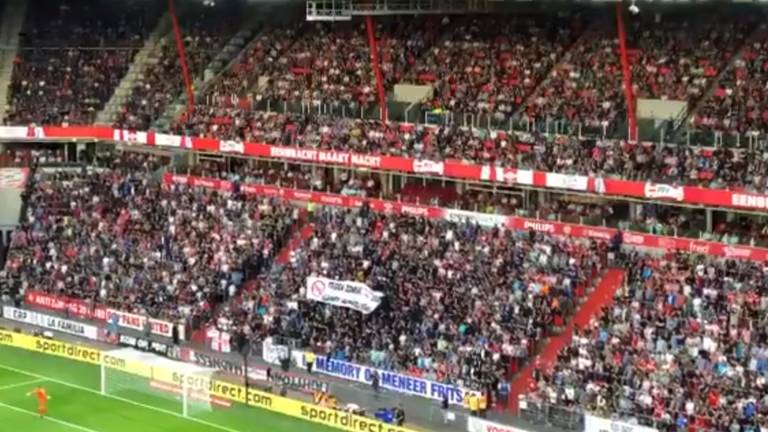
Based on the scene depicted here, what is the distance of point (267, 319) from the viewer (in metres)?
45.7

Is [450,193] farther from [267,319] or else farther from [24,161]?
[24,161]

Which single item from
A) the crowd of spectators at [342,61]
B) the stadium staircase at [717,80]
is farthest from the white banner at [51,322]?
the stadium staircase at [717,80]

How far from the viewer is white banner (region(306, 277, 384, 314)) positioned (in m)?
43.7

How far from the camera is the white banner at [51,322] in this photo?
162 ft

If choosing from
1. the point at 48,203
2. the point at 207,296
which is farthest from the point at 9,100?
the point at 207,296

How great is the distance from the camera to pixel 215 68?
5912 centimetres

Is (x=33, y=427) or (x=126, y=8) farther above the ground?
(x=126, y=8)

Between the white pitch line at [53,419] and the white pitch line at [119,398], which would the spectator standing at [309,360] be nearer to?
the white pitch line at [119,398]

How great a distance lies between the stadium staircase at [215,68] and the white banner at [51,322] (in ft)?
33.1

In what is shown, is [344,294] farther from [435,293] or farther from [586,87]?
[586,87]

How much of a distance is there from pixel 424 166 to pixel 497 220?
137 inches

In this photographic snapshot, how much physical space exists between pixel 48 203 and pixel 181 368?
58.6 ft

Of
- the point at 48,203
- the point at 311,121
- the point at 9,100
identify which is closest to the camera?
the point at 311,121

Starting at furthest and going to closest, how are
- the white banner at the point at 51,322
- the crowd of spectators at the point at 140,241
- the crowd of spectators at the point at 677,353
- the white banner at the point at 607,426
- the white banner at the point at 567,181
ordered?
1. the white banner at the point at 51,322
2. the crowd of spectators at the point at 140,241
3. the white banner at the point at 567,181
4. the crowd of spectators at the point at 677,353
5. the white banner at the point at 607,426
